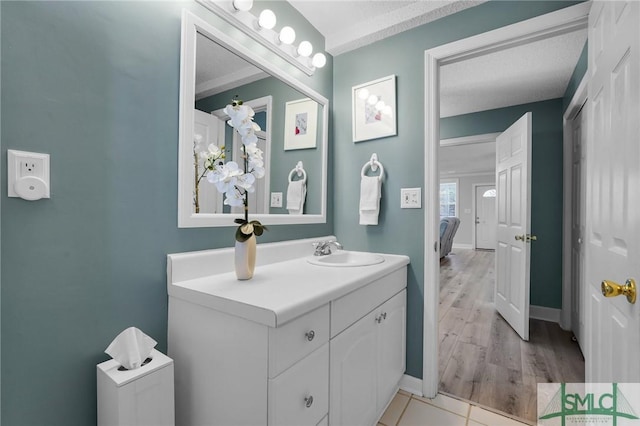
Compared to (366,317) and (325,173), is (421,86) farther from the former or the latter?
(366,317)

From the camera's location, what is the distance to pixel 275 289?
1.02 metres

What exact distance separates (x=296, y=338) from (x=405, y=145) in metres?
1.33

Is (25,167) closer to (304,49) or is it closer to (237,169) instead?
(237,169)

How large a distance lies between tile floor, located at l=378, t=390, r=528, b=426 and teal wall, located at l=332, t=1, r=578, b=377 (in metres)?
0.16

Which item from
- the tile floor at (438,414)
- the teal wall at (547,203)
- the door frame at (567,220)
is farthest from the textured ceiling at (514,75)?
the tile floor at (438,414)

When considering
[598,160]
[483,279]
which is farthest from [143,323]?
[483,279]

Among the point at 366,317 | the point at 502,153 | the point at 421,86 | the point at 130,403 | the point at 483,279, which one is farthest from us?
the point at 483,279

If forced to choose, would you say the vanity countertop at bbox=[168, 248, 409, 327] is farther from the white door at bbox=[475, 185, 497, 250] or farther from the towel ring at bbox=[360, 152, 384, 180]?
the white door at bbox=[475, 185, 497, 250]

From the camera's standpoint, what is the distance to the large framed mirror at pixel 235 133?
116cm

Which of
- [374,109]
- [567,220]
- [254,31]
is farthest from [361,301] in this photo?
[567,220]

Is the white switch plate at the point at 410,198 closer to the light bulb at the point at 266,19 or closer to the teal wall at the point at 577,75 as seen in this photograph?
the light bulb at the point at 266,19

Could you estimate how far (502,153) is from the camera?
3029 millimetres

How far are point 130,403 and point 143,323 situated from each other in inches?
10.9

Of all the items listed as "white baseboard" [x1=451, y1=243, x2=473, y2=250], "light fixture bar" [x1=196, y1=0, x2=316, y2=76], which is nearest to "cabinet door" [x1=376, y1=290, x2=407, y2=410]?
"light fixture bar" [x1=196, y1=0, x2=316, y2=76]
